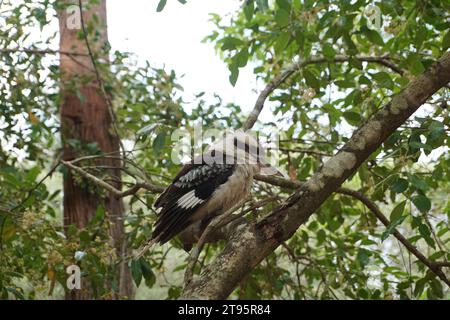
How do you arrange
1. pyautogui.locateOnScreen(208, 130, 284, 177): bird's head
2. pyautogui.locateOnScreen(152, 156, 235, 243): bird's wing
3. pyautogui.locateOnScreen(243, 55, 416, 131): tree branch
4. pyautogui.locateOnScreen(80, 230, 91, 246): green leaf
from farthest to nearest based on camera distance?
pyautogui.locateOnScreen(243, 55, 416, 131): tree branch, pyautogui.locateOnScreen(80, 230, 91, 246): green leaf, pyautogui.locateOnScreen(208, 130, 284, 177): bird's head, pyautogui.locateOnScreen(152, 156, 235, 243): bird's wing

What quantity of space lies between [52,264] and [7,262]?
205 millimetres

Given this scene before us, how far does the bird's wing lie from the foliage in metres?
0.19

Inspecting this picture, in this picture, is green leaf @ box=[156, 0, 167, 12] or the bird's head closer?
green leaf @ box=[156, 0, 167, 12]

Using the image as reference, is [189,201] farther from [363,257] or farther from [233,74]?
[363,257]

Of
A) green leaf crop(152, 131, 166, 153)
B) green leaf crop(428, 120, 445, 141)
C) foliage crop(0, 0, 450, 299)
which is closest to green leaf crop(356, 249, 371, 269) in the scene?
foliage crop(0, 0, 450, 299)

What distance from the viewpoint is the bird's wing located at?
8.68ft

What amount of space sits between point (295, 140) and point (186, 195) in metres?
0.87

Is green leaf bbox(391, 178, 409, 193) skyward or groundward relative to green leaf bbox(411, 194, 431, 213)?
skyward

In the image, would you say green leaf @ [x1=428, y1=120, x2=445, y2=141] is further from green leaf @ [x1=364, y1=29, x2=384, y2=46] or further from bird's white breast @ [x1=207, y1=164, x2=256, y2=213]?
bird's white breast @ [x1=207, y1=164, x2=256, y2=213]

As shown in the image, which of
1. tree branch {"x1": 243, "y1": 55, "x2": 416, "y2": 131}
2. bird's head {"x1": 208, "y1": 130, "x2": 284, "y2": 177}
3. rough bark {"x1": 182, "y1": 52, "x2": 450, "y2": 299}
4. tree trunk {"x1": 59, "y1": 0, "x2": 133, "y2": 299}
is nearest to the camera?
rough bark {"x1": 182, "y1": 52, "x2": 450, "y2": 299}

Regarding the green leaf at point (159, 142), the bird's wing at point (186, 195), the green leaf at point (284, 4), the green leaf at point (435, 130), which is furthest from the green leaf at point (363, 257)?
the green leaf at point (284, 4)

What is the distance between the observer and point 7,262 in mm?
2783

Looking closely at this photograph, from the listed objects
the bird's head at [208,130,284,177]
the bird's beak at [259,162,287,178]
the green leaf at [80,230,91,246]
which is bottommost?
the green leaf at [80,230,91,246]

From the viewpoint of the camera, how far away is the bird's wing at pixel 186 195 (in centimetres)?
265
